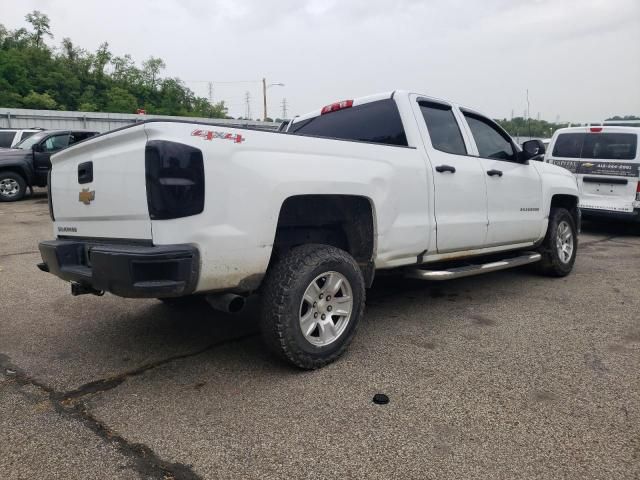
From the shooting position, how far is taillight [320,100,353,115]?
439 centimetres

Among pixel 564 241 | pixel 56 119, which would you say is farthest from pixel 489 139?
pixel 56 119

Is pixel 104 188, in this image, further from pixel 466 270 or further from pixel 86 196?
pixel 466 270

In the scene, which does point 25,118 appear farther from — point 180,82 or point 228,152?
point 180,82

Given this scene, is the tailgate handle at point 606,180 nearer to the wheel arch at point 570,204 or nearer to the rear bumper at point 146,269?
the wheel arch at point 570,204

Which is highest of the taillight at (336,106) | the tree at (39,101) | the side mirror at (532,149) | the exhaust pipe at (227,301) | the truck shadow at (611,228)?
the tree at (39,101)

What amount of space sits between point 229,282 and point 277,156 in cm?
78

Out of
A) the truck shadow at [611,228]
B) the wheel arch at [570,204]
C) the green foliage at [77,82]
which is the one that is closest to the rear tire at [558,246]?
the wheel arch at [570,204]

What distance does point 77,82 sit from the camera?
171 ft

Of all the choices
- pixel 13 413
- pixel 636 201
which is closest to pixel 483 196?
pixel 13 413

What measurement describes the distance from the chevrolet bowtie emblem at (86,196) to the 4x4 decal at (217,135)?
34.4 inches

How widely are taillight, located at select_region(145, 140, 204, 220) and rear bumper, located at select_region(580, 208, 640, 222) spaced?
27.0ft

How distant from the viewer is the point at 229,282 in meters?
2.77

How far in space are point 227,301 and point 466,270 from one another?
2148 mm

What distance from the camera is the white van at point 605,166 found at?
8.40m
